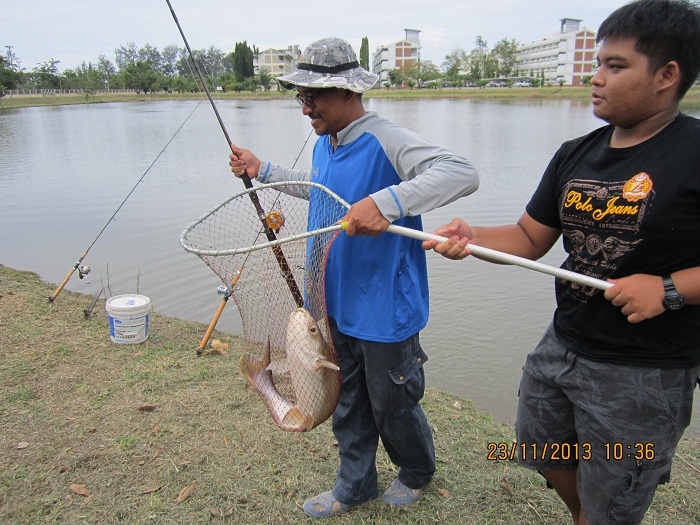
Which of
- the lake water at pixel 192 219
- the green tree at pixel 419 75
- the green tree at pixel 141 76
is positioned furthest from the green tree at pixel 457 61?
the lake water at pixel 192 219

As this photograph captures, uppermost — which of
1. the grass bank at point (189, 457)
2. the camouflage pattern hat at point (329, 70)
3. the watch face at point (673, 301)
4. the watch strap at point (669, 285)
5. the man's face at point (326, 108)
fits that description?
the camouflage pattern hat at point (329, 70)

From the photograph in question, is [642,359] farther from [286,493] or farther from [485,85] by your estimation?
[485,85]

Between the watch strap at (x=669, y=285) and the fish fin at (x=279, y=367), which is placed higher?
the watch strap at (x=669, y=285)

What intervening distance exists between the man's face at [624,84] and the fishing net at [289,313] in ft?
3.08

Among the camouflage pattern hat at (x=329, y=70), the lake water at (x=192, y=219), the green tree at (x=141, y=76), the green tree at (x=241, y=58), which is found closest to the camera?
the camouflage pattern hat at (x=329, y=70)

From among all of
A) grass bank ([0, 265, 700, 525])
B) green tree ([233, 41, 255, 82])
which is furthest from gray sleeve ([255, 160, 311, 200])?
green tree ([233, 41, 255, 82])

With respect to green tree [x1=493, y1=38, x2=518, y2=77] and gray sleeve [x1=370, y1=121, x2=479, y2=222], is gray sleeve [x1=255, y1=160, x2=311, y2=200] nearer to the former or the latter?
gray sleeve [x1=370, y1=121, x2=479, y2=222]

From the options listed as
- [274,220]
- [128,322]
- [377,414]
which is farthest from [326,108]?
[128,322]

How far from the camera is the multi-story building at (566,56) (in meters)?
90.4

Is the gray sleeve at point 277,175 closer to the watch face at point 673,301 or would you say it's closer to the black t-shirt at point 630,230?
the black t-shirt at point 630,230

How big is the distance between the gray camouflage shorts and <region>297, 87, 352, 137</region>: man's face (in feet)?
3.83

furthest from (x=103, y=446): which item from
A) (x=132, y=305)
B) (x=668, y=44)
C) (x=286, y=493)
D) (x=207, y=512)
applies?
(x=668, y=44)

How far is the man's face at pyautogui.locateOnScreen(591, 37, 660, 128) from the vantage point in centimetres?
161

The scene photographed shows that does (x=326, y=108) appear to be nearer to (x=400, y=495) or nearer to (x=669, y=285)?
(x=669, y=285)
